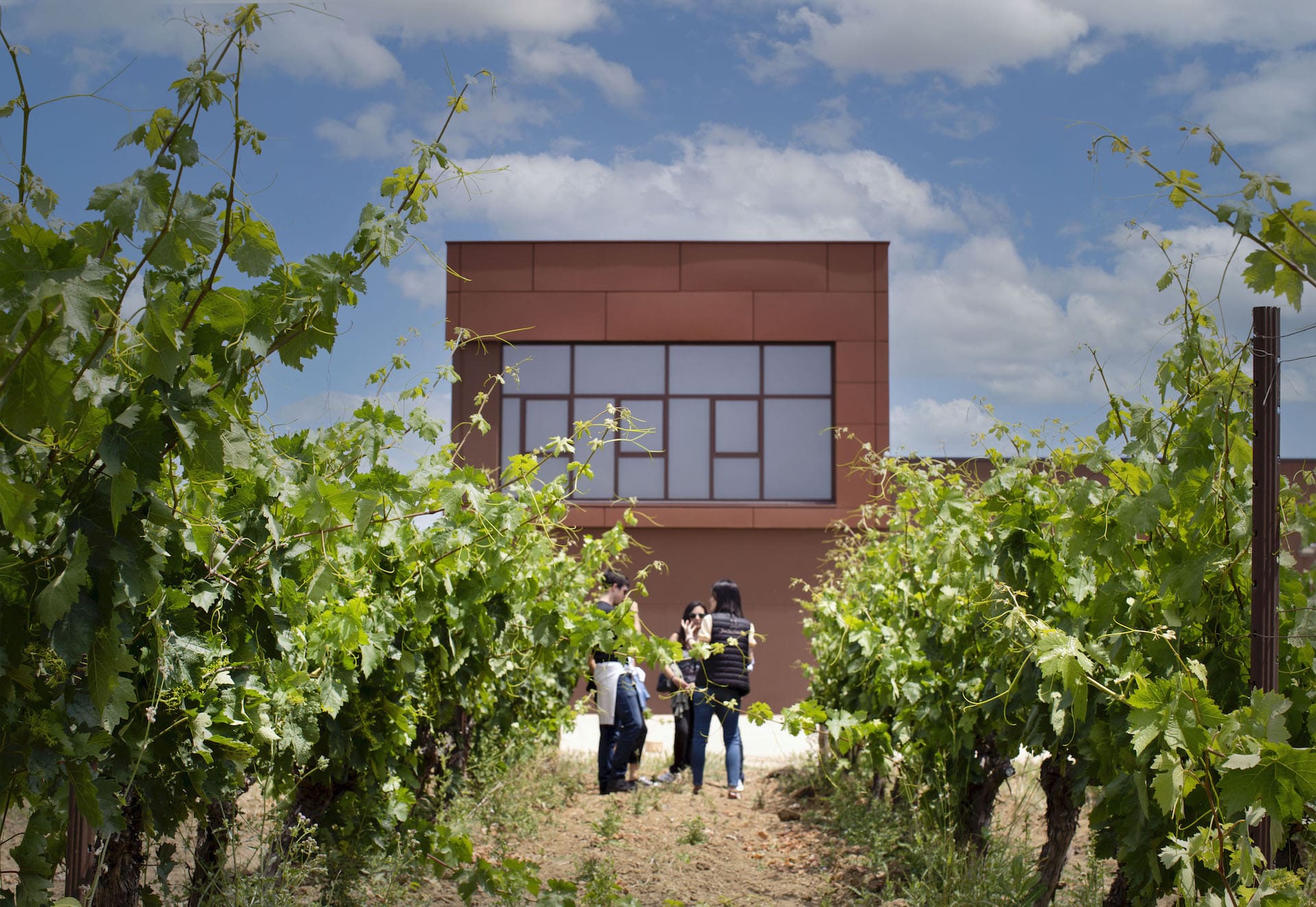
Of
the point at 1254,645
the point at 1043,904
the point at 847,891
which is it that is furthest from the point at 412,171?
the point at 847,891

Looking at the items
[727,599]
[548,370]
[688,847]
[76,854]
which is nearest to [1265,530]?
[76,854]

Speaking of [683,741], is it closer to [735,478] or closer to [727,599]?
[727,599]

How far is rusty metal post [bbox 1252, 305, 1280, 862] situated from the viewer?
3074 millimetres

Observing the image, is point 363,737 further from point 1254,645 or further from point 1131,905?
point 1254,645

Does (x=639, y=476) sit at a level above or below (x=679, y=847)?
above

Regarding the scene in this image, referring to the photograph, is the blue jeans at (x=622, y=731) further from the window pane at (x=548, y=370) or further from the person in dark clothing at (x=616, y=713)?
the window pane at (x=548, y=370)

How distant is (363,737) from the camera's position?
15.8 ft

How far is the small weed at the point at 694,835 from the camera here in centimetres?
660

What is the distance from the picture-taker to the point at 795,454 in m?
17.9

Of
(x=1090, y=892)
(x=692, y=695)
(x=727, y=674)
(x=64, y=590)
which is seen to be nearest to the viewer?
(x=64, y=590)

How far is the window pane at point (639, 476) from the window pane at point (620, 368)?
48.0 inches

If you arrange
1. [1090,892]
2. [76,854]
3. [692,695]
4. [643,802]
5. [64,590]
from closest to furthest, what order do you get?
[64,590] → [76,854] → [1090,892] → [643,802] → [692,695]

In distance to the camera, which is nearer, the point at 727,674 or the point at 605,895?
the point at 605,895

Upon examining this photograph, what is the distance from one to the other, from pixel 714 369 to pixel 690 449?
148 cm
